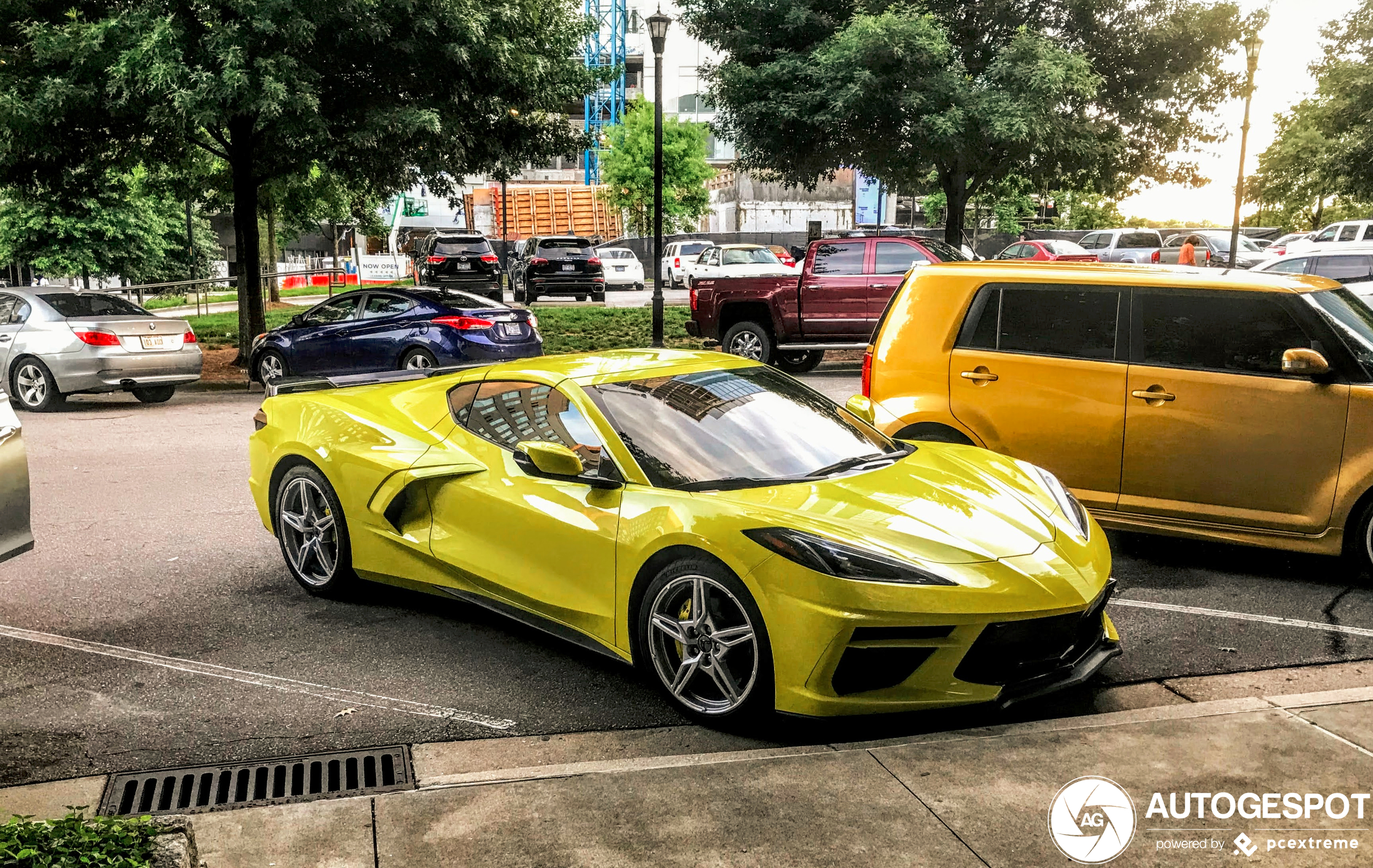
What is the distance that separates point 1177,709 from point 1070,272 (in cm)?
327

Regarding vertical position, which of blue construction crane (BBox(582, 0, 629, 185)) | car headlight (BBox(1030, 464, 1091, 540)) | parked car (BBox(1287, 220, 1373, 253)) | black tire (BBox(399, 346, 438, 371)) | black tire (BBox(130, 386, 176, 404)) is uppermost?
blue construction crane (BBox(582, 0, 629, 185))

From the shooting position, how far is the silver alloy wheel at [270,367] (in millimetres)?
16344

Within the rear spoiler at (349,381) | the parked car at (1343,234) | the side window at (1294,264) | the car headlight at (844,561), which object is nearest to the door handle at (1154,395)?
the car headlight at (844,561)

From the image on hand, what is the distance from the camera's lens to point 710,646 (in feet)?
14.8

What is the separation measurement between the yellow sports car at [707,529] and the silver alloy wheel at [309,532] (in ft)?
0.05

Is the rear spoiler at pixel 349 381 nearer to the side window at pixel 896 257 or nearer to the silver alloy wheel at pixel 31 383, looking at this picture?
Result: the silver alloy wheel at pixel 31 383

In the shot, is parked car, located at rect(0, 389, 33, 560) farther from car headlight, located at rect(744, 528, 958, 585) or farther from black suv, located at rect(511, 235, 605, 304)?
black suv, located at rect(511, 235, 605, 304)

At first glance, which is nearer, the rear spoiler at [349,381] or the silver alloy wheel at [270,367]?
the rear spoiler at [349,381]

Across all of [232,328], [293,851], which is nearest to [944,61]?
[232,328]

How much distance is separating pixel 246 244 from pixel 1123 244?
2917 cm

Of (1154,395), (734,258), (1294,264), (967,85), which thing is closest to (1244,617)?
(1154,395)

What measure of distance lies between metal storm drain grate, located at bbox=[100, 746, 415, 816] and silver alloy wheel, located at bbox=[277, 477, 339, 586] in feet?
6.36

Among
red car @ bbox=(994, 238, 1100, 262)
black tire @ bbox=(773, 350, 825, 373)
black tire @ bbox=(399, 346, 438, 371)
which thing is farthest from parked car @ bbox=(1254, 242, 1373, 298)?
red car @ bbox=(994, 238, 1100, 262)

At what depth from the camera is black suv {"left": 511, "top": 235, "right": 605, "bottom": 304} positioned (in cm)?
3309
